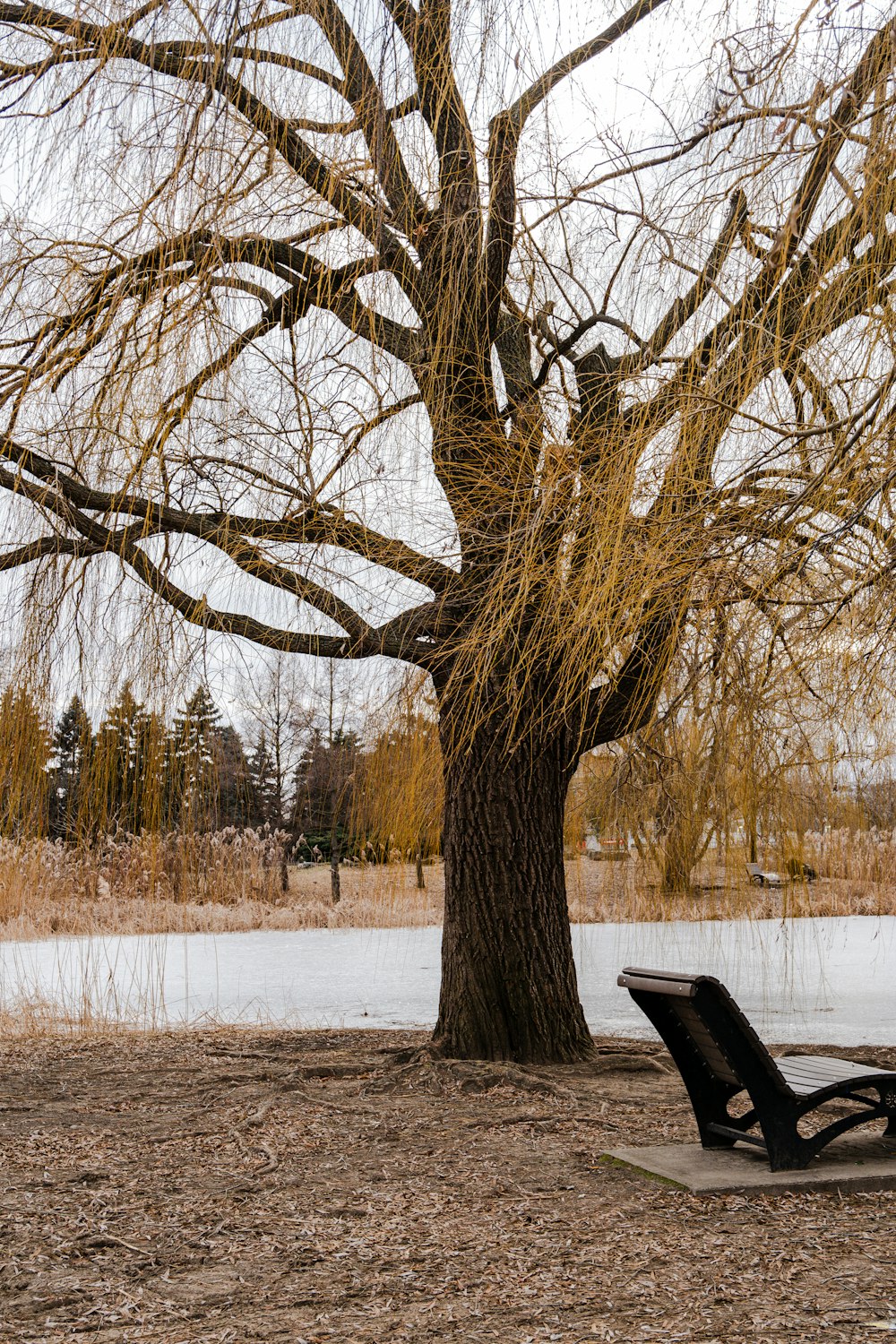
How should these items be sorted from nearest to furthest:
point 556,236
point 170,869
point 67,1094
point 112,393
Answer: point 112,393 → point 556,236 → point 67,1094 → point 170,869

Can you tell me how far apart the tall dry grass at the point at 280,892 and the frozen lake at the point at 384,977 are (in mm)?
233

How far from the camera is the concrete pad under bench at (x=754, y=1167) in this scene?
335 cm

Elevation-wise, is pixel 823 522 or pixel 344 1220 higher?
pixel 823 522

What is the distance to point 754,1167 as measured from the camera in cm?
353

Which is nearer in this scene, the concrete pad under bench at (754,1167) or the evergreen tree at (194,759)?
the concrete pad under bench at (754,1167)

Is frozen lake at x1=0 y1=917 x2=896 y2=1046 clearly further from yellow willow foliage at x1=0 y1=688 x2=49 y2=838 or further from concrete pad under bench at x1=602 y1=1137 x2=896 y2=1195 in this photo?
concrete pad under bench at x1=602 y1=1137 x2=896 y2=1195

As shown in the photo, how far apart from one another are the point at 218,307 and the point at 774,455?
2.01 m

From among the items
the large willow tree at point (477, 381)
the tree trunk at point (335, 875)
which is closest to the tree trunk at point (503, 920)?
the large willow tree at point (477, 381)

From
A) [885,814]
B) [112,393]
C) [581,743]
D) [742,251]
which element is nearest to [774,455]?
[742,251]

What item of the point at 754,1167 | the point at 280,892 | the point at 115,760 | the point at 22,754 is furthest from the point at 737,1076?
the point at 280,892

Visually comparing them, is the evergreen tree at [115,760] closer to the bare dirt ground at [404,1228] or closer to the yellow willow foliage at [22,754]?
the yellow willow foliage at [22,754]

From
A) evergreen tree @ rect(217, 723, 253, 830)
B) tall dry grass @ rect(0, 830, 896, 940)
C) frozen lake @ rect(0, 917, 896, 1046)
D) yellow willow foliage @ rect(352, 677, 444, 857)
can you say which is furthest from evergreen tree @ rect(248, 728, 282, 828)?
yellow willow foliage @ rect(352, 677, 444, 857)

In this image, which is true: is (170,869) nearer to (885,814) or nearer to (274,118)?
(885,814)

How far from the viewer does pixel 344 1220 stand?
3283 millimetres
